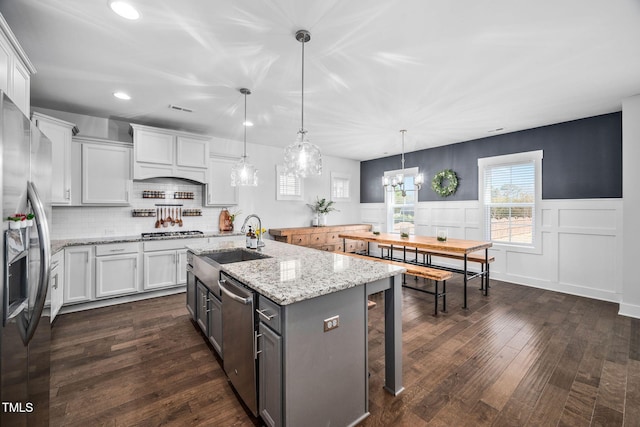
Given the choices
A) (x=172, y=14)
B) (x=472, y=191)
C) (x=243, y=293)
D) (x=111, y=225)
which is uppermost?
(x=172, y=14)

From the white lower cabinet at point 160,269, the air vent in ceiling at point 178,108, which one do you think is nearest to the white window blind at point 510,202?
the air vent in ceiling at point 178,108

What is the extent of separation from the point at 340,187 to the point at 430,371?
5532 millimetres

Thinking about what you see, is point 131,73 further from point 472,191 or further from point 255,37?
point 472,191

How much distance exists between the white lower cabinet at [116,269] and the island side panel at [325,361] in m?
3.45

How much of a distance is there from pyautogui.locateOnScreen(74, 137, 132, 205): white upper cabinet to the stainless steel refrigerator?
9.25ft

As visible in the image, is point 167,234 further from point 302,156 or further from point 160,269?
point 302,156

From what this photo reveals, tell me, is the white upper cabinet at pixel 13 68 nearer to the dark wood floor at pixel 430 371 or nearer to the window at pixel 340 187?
the dark wood floor at pixel 430 371

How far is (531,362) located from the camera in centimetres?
239

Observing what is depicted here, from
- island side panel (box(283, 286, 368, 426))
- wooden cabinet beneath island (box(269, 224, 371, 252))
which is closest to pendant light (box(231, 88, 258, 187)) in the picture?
island side panel (box(283, 286, 368, 426))

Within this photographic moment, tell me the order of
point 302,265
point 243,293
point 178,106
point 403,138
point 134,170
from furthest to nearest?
point 403,138
point 134,170
point 178,106
point 302,265
point 243,293

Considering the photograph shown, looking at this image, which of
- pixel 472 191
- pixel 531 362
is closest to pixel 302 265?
pixel 531 362

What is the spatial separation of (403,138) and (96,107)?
15.9 feet

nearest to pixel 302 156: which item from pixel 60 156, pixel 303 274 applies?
pixel 303 274

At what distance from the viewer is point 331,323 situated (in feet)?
5.21
